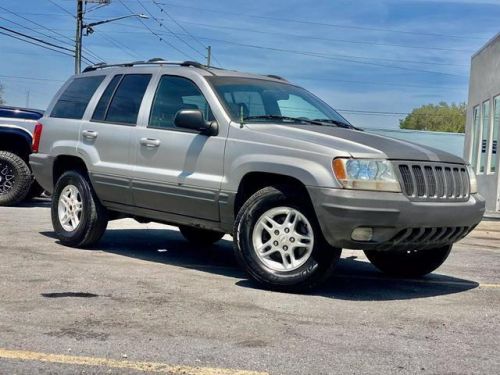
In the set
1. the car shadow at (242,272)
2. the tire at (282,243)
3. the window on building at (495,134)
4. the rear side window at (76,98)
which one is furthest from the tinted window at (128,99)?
→ the window on building at (495,134)

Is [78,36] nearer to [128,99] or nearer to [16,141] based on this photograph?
[16,141]

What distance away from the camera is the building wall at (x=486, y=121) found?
885 inches

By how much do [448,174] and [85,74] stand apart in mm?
4337

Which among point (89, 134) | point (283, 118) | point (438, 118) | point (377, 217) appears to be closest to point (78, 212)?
point (89, 134)

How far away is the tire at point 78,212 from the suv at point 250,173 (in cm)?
1

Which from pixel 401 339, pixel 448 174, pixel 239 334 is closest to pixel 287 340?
pixel 239 334

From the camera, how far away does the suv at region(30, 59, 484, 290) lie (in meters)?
5.45

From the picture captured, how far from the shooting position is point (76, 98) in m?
7.96

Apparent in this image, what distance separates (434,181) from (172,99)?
2.66 metres

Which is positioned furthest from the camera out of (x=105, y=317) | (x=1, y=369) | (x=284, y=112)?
(x=284, y=112)

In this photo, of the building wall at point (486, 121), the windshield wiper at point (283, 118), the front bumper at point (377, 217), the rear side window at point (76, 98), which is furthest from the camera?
the building wall at point (486, 121)

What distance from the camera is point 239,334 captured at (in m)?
4.44

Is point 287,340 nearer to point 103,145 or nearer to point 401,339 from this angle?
point 401,339

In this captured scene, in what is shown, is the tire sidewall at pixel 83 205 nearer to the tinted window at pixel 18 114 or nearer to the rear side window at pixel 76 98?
the rear side window at pixel 76 98
